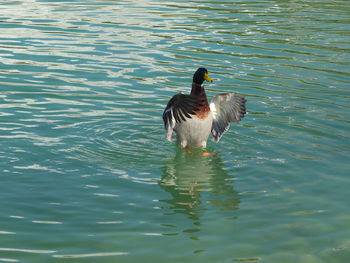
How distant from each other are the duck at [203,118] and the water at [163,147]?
0.76ft

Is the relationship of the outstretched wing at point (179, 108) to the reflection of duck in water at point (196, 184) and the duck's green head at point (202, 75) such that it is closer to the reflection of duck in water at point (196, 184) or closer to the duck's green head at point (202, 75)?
the reflection of duck in water at point (196, 184)

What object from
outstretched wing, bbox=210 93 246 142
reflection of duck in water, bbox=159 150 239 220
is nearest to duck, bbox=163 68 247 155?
outstretched wing, bbox=210 93 246 142

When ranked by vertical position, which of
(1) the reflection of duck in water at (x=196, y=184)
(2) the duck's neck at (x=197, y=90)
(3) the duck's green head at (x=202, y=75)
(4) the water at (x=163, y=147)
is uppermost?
(3) the duck's green head at (x=202, y=75)

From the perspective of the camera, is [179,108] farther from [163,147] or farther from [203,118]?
[163,147]

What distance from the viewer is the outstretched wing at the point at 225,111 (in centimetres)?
1029

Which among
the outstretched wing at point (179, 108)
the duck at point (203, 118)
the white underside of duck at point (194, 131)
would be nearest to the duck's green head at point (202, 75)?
the duck at point (203, 118)

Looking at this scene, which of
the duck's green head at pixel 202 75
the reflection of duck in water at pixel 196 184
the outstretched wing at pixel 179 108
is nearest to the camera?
the reflection of duck in water at pixel 196 184

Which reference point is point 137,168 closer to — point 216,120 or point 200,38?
point 216,120

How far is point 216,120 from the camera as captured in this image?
34.3 ft

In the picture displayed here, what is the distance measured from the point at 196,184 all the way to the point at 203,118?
1.41m

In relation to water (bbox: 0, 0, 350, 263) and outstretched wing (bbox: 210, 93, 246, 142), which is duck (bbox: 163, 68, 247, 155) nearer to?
outstretched wing (bbox: 210, 93, 246, 142)

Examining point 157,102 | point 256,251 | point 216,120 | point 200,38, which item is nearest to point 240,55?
point 200,38

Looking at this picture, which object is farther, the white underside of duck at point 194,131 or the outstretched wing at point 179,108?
the white underside of duck at point 194,131

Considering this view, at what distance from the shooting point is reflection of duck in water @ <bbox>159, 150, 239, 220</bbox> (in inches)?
313
